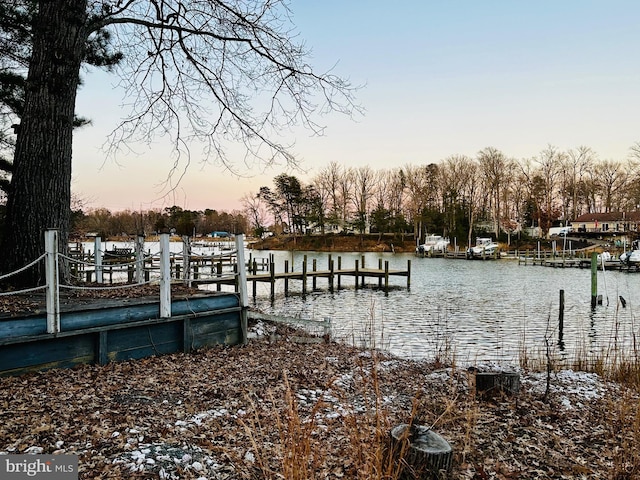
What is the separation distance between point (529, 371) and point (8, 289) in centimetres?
881

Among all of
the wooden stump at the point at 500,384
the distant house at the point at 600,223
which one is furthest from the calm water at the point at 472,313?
the distant house at the point at 600,223

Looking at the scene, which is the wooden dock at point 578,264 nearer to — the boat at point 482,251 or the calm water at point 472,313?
the calm water at point 472,313

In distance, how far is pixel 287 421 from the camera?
449 centimetres

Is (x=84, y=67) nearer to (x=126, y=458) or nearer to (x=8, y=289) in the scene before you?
(x=8, y=289)

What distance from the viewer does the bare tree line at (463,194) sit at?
65.9 metres

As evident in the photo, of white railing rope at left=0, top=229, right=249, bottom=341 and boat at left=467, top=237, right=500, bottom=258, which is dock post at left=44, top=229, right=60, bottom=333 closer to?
white railing rope at left=0, top=229, right=249, bottom=341

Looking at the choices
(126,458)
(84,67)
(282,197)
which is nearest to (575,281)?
(84,67)

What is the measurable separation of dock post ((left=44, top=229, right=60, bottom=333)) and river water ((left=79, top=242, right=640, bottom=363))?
14.6 feet

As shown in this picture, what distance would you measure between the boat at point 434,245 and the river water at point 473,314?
90.8 ft

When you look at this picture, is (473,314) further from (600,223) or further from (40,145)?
(600,223)

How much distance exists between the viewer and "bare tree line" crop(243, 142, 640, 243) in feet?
216

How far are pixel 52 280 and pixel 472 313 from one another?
15.6m

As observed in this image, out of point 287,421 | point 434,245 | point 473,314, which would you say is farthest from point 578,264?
point 287,421

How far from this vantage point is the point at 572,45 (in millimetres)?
15367
